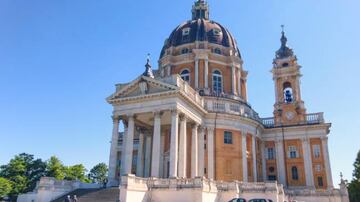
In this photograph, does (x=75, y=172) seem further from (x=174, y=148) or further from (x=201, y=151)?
(x=174, y=148)

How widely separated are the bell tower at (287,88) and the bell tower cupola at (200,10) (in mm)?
11682

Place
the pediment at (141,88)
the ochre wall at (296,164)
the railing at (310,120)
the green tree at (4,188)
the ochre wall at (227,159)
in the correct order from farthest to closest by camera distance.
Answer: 1. the green tree at (4,188)
2. the railing at (310,120)
3. the ochre wall at (296,164)
4. the ochre wall at (227,159)
5. the pediment at (141,88)

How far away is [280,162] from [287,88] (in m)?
10.2

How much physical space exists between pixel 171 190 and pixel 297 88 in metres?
24.8

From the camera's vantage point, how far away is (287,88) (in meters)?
41.7

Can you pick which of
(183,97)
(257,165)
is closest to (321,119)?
(257,165)

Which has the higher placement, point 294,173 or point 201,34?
point 201,34

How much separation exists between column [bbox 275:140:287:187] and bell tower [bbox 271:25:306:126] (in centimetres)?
266

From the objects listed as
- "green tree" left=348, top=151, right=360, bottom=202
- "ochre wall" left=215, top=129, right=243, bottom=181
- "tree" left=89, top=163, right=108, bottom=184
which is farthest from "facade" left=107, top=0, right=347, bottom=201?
"tree" left=89, top=163, right=108, bottom=184

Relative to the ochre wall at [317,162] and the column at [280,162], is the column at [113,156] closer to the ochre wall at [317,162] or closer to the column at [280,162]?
the column at [280,162]

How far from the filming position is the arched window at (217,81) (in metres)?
38.1

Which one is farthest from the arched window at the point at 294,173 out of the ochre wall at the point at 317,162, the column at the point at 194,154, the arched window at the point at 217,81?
the column at the point at 194,154

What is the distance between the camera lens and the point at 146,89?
27.7 meters

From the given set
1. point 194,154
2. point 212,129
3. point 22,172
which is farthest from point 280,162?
point 22,172
